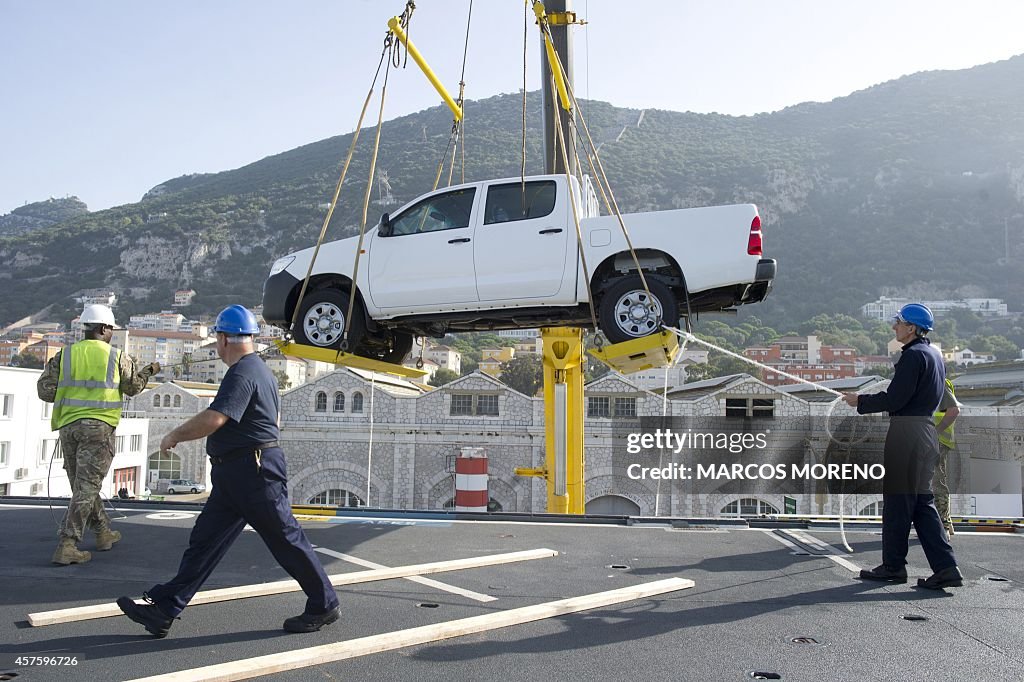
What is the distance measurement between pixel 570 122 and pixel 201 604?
20.9 ft

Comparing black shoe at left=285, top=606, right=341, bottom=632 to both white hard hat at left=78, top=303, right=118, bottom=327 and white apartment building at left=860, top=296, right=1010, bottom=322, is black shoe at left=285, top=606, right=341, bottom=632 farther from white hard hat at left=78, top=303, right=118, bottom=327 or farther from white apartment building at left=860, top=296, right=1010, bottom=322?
white apartment building at left=860, top=296, right=1010, bottom=322

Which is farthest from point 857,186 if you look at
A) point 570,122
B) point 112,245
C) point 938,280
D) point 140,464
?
point 570,122

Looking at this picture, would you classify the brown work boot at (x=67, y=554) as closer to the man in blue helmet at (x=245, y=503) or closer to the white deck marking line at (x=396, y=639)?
the man in blue helmet at (x=245, y=503)

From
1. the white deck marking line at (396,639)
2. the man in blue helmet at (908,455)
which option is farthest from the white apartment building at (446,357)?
the white deck marking line at (396,639)

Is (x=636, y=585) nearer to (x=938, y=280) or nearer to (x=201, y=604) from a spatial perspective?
(x=201, y=604)

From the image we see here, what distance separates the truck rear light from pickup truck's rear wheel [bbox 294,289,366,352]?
12.3ft

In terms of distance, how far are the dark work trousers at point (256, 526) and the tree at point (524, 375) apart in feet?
202

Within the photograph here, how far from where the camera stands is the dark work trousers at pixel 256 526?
3.59 m

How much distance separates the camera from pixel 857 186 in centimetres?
16838

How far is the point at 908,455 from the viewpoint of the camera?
470cm

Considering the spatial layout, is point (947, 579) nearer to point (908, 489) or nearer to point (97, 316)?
point (908, 489)

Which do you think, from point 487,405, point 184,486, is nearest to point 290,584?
point 487,405

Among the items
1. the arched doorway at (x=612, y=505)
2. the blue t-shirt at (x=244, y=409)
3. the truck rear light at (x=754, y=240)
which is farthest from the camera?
the arched doorway at (x=612, y=505)

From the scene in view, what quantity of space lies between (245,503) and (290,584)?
96 centimetres
